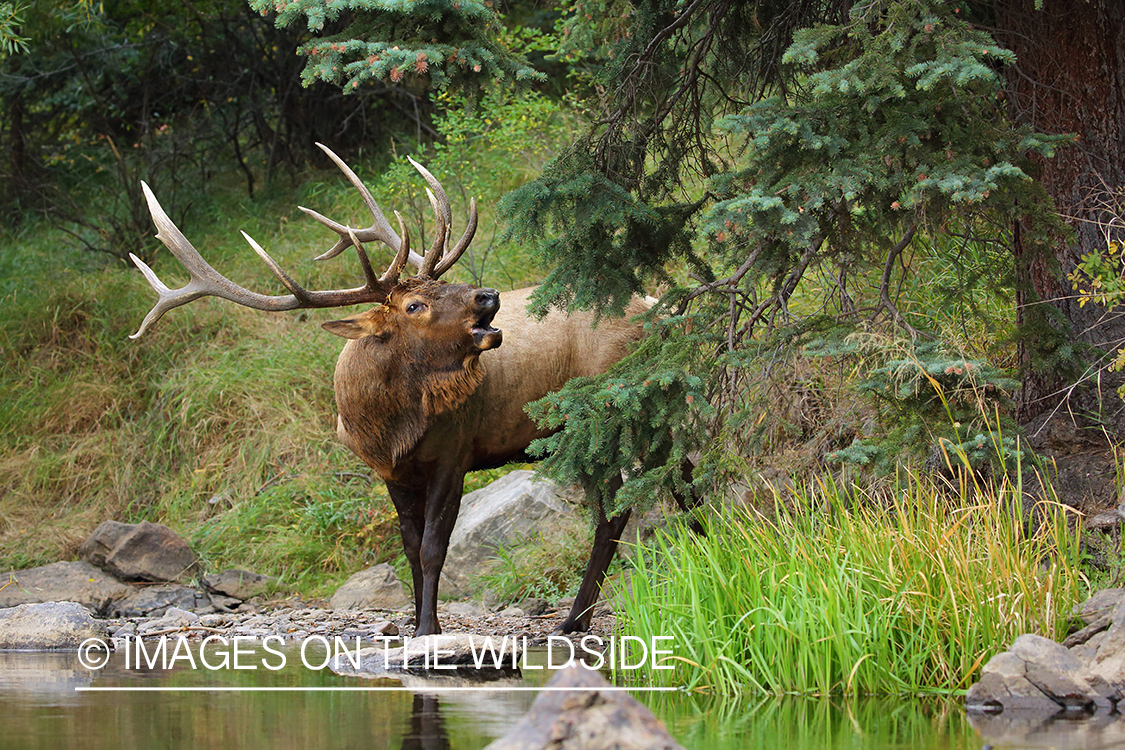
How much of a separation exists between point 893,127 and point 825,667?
2334 mm

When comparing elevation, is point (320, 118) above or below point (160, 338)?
above

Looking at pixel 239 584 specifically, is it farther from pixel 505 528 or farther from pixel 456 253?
pixel 456 253

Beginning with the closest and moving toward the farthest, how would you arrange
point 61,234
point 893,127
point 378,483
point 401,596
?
point 893,127 → point 401,596 → point 378,483 → point 61,234

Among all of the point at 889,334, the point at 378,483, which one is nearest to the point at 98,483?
the point at 378,483

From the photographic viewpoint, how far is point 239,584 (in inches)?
368

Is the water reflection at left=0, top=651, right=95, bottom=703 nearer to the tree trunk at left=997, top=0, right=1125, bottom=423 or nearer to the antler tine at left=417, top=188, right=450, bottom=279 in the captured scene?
the antler tine at left=417, top=188, right=450, bottom=279

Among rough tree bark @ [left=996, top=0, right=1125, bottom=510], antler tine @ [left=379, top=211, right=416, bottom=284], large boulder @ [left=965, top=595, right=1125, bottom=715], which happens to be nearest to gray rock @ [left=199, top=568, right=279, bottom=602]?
antler tine @ [left=379, top=211, right=416, bottom=284]

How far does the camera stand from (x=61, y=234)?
15336 mm

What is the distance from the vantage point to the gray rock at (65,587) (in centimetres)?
873

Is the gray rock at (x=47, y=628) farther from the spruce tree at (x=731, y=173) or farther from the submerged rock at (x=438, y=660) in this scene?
the spruce tree at (x=731, y=173)

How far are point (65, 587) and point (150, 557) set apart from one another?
0.73m

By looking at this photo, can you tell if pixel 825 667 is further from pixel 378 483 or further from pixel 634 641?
pixel 378 483

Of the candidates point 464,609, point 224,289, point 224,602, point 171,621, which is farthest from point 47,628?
point 464,609

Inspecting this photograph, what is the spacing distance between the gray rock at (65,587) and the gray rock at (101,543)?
0.12m
